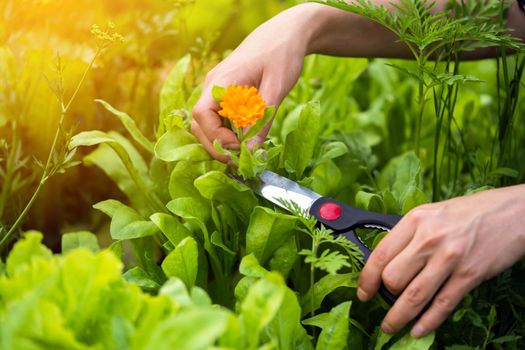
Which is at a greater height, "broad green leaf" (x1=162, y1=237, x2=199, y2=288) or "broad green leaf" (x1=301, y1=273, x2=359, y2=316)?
"broad green leaf" (x1=162, y1=237, x2=199, y2=288)

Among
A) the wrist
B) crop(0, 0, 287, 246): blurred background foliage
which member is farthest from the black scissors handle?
crop(0, 0, 287, 246): blurred background foliage

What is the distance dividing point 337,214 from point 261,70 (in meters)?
0.33

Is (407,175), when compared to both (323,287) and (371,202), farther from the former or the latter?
(323,287)

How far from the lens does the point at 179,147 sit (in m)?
1.22

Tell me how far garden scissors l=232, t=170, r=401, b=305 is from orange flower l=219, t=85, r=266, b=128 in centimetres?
16

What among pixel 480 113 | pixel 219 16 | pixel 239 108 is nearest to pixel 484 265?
pixel 239 108

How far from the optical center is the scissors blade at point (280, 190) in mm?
1170

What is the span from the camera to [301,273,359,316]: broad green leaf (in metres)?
1.16

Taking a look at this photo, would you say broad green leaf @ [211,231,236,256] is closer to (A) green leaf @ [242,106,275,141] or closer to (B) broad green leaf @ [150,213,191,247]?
(B) broad green leaf @ [150,213,191,247]

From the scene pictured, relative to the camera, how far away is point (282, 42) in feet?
4.31

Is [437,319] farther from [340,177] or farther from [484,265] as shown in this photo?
[340,177]

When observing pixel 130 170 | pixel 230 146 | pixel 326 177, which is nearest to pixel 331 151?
pixel 326 177

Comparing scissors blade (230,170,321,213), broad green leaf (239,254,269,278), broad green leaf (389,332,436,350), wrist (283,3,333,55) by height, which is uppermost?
wrist (283,3,333,55)

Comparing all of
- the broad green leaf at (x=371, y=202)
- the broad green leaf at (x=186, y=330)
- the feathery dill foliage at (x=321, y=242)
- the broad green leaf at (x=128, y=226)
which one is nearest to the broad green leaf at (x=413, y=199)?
the broad green leaf at (x=371, y=202)
